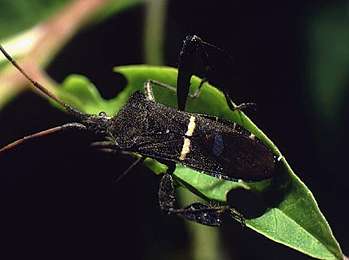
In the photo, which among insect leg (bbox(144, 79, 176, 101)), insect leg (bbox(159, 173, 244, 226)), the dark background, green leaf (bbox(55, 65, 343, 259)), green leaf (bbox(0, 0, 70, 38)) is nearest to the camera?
green leaf (bbox(55, 65, 343, 259))

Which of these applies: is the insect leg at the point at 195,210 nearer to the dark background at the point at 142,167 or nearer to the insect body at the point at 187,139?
the insect body at the point at 187,139

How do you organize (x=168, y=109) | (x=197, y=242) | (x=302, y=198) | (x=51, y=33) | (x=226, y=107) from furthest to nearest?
(x=51, y=33)
(x=197, y=242)
(x=168, y=109)
(x=226, y=107)
(x=302, y=198)

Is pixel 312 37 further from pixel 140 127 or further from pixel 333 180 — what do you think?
pixel 140 127

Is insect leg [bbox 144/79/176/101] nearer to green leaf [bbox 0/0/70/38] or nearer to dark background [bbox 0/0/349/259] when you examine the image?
dark background [bbox 0/0/349/259]

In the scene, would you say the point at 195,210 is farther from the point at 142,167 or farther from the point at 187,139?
the point at 142,167

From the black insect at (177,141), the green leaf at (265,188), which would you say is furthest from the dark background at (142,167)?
the green leaf at (265,188)

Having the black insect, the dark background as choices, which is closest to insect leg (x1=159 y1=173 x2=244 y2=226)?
the black insect

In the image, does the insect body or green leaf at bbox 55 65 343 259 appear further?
the insect body

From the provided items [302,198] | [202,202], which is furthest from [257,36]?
[302,198]
